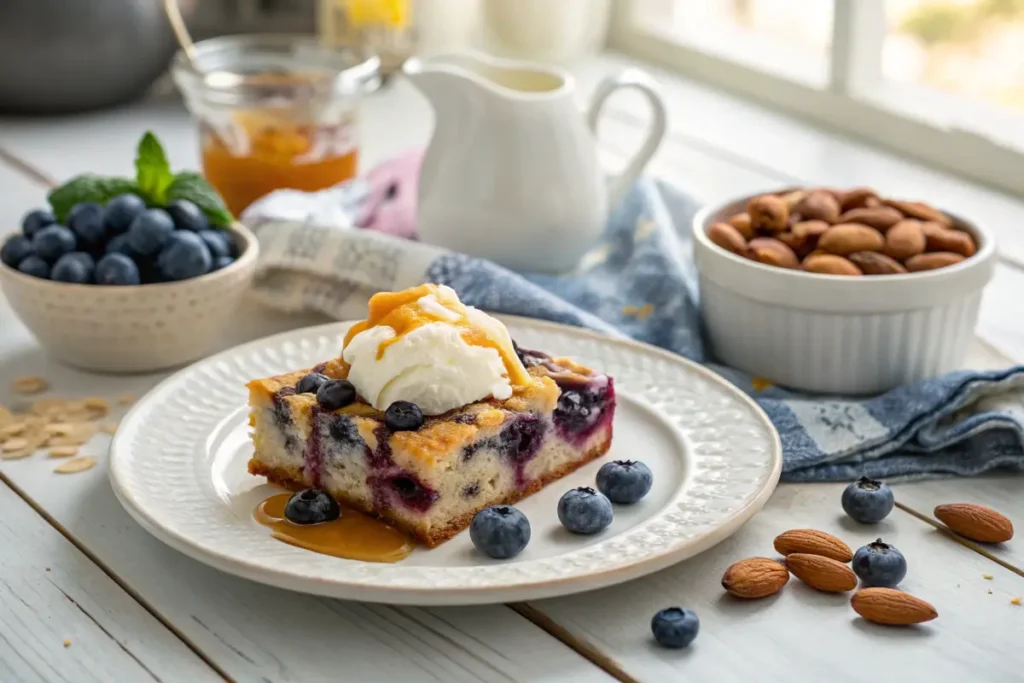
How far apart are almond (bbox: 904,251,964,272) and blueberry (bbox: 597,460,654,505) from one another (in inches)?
19.4

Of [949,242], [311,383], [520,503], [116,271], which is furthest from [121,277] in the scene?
[949,242]

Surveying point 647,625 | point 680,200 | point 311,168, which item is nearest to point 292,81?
point 311,168

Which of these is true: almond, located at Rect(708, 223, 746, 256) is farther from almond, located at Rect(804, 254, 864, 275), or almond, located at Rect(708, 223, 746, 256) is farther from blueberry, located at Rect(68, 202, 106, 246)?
blueberry, located at Rect(68, 202, 106, 246)

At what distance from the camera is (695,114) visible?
3025mm

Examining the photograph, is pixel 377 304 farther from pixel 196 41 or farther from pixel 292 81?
pixel 196 41

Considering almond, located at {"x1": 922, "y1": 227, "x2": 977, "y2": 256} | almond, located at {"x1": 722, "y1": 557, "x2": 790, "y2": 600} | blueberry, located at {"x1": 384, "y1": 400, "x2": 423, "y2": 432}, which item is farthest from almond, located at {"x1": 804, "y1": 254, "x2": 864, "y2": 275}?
blueberry, located at {"x1": 384, "y1": 400, "x2": 423, "y2": 432}

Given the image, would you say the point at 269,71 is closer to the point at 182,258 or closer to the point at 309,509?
the point at 182,258

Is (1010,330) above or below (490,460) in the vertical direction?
below

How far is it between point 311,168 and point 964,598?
1.41m

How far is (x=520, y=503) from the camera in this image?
1.46 metres

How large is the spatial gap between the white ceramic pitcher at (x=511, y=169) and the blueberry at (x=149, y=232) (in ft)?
1.45

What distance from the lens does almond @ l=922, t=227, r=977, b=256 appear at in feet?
5.64

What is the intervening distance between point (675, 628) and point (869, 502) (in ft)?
1.11

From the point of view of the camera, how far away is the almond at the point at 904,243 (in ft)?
5.58
